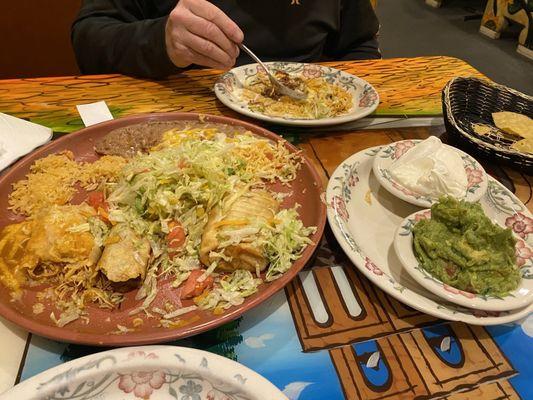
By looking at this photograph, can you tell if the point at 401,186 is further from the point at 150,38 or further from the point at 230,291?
the point at 150,38

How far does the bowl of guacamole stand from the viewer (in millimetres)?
1223

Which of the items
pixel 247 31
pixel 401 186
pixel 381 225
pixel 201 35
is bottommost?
pixel 381 225

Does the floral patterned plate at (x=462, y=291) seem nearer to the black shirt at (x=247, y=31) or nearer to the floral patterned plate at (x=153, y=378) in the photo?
the floral patterned plate at (x=153, y=378)

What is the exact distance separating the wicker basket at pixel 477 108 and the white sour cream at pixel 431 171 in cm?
23

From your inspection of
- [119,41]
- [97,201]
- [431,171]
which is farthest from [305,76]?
[97,201]

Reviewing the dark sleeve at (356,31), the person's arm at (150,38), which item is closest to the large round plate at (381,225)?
the person's arm at (150,38)

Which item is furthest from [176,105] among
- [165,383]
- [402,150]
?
[165,383]

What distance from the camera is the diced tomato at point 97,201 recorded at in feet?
4.91

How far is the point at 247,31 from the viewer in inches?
104

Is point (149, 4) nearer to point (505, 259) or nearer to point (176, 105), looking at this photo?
point (176, 105)

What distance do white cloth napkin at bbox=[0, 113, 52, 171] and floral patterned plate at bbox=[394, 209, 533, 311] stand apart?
1470mm

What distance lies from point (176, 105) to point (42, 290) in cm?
124

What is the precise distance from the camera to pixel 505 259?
129cm

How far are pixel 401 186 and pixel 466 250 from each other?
0.42 m
